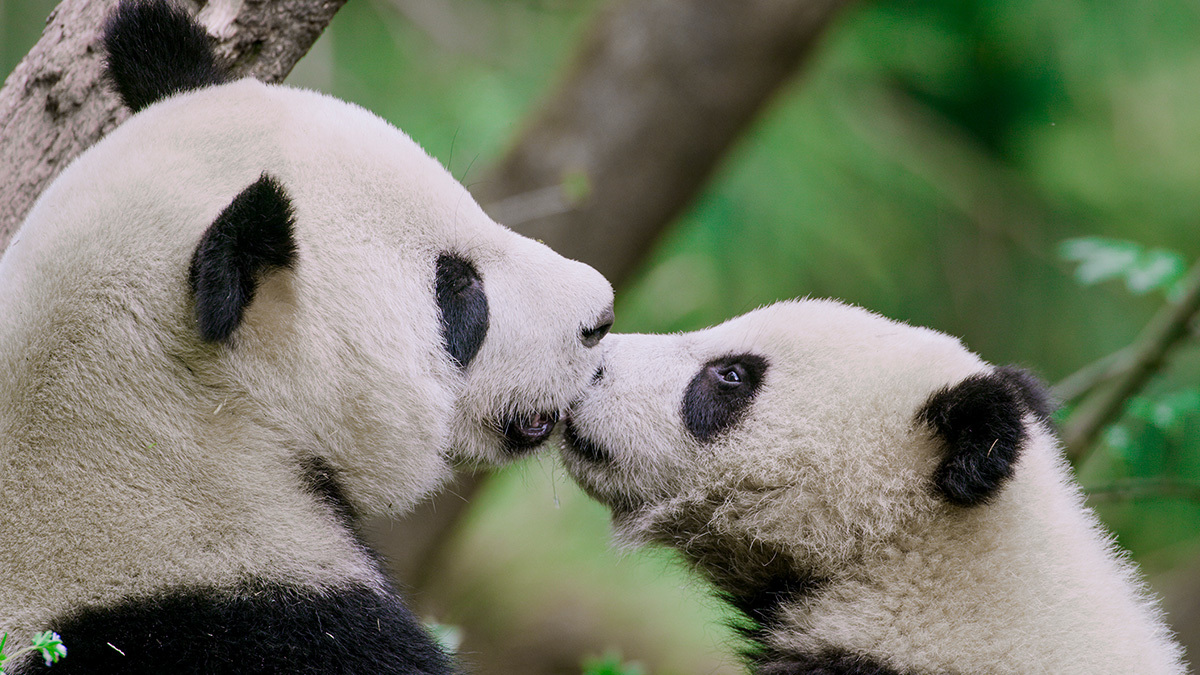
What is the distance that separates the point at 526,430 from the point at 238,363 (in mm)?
825

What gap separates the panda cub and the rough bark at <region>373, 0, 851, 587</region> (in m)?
2.79

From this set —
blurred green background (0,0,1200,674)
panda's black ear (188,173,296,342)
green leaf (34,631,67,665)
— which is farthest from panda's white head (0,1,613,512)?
blurred green background (0,0,1200,674)

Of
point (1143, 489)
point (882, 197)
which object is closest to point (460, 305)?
point (1143, 489)

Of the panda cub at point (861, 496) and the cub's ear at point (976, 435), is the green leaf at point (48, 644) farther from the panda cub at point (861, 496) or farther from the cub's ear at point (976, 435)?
the cub's ear at point (976, 435)

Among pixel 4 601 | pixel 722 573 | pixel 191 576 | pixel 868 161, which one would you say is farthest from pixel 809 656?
pixel 868 161

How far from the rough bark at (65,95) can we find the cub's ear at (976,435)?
90.8 inches

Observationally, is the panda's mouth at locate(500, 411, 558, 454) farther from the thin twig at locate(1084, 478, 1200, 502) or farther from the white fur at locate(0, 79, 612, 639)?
the thin twig at locate(1084, 478, 1200, 502)

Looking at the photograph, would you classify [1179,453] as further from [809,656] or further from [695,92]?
[809,656]

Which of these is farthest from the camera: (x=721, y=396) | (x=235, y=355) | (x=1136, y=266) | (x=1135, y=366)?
(x=1135, y=366)

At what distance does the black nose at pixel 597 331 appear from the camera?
2717 millimetres

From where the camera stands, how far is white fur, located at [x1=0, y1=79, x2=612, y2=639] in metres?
2.22

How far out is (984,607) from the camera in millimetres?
2752

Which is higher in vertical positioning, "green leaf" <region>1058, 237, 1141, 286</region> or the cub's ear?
"green leaf" <region>1058, 237, 1141, 286</region>

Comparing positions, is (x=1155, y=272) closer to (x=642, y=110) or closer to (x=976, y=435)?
(x=976, y=435)
